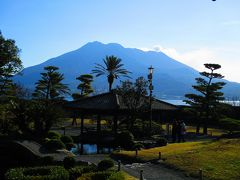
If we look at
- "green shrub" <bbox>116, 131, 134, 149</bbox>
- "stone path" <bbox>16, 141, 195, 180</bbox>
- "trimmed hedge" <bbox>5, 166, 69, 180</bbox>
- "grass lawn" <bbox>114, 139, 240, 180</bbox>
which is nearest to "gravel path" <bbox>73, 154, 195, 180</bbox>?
"stone path" <bbox>16, 141, 195, 180</bbox>

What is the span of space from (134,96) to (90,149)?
7.48 m

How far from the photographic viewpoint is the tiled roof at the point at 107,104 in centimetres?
3981

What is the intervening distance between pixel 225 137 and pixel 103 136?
1353 cm

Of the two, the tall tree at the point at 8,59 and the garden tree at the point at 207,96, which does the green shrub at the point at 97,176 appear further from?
the garden tree at the point at 207,96

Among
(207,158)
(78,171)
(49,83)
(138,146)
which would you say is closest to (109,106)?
(138,146)

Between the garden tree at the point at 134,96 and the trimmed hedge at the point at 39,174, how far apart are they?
779 inches

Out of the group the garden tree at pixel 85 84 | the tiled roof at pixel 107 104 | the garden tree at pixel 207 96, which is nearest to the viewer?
the tiled roof at pixel 107 104

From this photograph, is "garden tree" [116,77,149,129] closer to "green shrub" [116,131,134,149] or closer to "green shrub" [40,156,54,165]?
"green shrub" [116,131,134,149]

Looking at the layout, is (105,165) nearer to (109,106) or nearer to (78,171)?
(78,171)

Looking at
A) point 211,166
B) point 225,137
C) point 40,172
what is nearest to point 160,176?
point 211,166

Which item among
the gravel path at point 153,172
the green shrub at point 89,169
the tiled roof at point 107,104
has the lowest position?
the gravel path at point 153,172

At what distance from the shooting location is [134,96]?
4034cm

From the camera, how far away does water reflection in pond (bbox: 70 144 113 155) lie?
3410 centimetres

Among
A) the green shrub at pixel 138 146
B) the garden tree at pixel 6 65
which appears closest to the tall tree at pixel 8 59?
the garden tree at pixel 6 65
